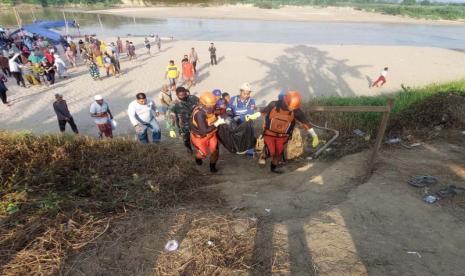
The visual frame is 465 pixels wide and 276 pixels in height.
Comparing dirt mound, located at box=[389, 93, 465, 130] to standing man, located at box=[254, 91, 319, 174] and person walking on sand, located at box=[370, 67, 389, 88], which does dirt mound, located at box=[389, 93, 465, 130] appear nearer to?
standing man, located at box=[254, 91, 319, 174]

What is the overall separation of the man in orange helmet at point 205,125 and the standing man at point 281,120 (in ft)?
2.34

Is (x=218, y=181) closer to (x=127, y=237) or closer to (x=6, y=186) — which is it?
(x=127, y=237)

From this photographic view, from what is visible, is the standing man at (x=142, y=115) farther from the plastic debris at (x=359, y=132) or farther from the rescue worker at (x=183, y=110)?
the plastic debris at (x=359, y=132)

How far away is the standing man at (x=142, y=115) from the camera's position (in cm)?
591

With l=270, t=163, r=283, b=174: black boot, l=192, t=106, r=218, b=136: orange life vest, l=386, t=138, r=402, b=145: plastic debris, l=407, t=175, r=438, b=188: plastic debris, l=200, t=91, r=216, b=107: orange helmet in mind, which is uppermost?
l=200, t=91, r=216, b=107: orange helmet

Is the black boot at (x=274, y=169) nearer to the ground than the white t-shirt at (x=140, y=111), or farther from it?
nearer to the ground

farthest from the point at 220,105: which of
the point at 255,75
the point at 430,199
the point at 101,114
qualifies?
the point at 255,75

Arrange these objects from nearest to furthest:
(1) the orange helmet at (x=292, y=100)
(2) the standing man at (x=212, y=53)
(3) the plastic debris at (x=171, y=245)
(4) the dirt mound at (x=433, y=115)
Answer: (3) the plastic debris at (x=171, y=245) → (1) the orange helmet at (x=292, y=100) → (4) the dirt mound at (x=433, y=115) → (2) the standing man at (x=212, y=53)

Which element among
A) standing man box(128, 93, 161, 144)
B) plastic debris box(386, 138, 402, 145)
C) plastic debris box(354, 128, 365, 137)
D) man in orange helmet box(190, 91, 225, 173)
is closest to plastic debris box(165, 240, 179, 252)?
man in orange helmet box(190, 91, 225, 173)

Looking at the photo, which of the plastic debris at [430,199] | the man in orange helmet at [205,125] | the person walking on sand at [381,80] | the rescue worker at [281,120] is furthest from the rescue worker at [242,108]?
the person walking on sand at [381,80]

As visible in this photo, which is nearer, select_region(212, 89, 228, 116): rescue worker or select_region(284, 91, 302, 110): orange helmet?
select_region(284, 91, 302, 110): orange helmet

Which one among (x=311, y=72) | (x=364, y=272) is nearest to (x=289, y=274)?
(x=364, y=272)

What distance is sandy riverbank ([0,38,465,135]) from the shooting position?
9906 mm

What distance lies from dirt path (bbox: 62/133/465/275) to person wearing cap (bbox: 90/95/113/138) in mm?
3518
